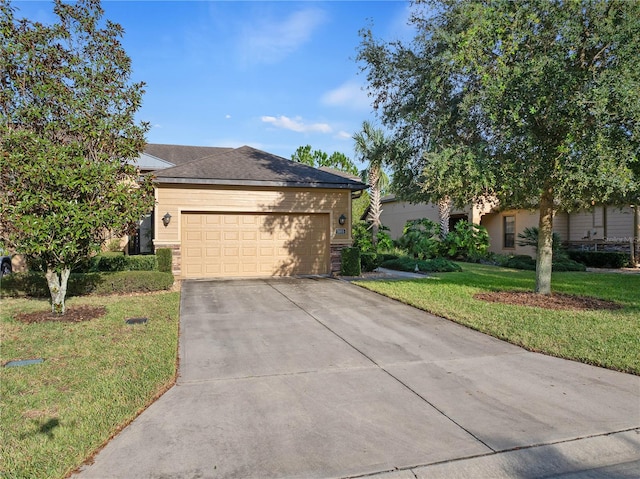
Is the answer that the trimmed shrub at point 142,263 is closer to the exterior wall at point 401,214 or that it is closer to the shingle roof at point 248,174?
the shingle roof at point 248,174

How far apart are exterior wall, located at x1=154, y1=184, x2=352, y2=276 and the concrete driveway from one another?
709 cm

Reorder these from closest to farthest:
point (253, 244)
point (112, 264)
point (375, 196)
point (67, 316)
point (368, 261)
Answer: point (67, 316), point (112, 264), point (253, 244), point (368, 261), point (375, 196)

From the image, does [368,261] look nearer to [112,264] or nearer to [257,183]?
[257,183]

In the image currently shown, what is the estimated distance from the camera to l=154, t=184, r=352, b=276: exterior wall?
13.1 meters

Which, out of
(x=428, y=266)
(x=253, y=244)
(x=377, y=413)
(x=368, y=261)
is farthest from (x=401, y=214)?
(x=377, y=413)

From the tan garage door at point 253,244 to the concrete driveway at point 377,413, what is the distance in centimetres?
710

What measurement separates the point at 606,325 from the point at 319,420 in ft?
18.9

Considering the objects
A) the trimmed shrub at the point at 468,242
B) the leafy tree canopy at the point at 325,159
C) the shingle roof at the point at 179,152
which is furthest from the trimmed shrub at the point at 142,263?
the leafy tree canopy at the point at 325,159

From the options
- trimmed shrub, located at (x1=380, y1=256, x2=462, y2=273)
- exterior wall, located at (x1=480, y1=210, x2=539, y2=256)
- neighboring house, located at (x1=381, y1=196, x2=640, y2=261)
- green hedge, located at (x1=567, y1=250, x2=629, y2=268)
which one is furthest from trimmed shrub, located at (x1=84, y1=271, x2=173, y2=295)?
exterior wall, located at (x1=480, y1=210, x2=539, y2=256)

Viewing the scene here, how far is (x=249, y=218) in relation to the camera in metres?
14.0

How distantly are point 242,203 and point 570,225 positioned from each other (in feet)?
54.7

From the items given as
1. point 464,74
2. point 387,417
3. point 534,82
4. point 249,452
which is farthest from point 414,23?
point 249,452

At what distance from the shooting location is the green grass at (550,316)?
573 centimetres

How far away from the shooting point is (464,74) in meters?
8.88
